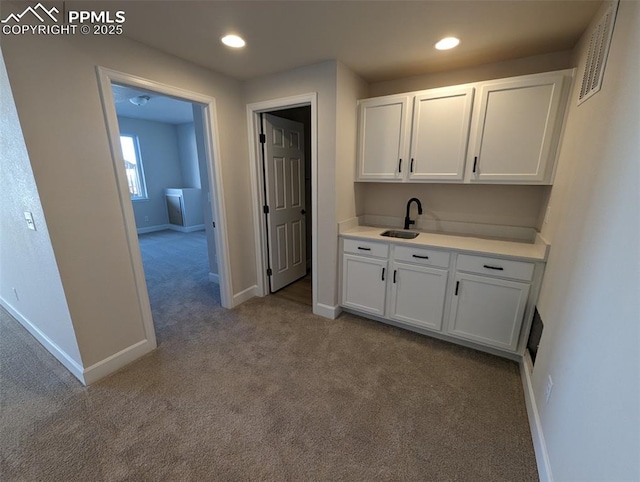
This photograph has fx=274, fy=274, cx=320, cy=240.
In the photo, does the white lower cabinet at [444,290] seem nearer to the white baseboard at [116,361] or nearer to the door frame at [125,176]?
the door frame at [125,176]

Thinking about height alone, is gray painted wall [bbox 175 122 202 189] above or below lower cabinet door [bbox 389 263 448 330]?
above

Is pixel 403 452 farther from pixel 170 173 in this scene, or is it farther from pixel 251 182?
pixel 170 173

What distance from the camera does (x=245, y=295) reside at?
322 centimetres

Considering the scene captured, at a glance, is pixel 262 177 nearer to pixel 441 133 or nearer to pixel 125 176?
pixel 125 176

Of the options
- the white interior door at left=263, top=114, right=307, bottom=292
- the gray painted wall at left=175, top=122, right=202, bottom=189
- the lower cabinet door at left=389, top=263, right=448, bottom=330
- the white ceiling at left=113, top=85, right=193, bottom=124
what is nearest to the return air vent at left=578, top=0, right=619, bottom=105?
the lower cabinet door at left=389, top=263, right=448, bottom=330

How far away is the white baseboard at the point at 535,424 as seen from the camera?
4.28 ft

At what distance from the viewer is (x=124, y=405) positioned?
5.81 ft

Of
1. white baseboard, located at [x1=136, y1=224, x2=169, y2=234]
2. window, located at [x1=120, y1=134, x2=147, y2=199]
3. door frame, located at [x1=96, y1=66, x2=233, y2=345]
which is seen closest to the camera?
door frame, located at [x1=96, y1=66, x2=233, y2=345]

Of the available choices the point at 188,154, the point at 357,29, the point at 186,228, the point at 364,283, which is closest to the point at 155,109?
the point at 188,154

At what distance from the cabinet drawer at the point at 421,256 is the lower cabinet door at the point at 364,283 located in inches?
6.3

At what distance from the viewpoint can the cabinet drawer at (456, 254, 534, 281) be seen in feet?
6.48

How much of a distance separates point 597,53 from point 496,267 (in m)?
1.37

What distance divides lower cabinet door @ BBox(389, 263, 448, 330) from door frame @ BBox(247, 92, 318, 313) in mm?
818

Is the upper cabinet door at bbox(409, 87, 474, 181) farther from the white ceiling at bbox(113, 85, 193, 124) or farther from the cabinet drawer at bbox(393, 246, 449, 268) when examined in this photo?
the white ceiling at bbox(113, 85, 193, 124)
